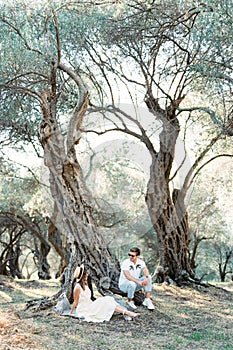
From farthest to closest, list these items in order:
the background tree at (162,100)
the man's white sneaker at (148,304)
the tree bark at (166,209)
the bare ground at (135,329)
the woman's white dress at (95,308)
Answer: the tree bark at (166,209) < the background tree at (162,100) < the man's white sneaker at (148,304) < the woman's white dress at (95,308) < the bare ground at (135,329)

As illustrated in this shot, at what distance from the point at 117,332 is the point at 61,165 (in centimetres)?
377

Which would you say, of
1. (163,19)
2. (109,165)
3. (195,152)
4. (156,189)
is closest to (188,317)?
(156,189)

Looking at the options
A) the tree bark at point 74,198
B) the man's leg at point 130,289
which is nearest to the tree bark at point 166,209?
the tree bark at point 74,198

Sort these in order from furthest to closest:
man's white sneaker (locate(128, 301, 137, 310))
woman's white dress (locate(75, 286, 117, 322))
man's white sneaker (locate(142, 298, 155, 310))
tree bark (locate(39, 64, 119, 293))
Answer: tree bark (locate(39, 64, 119, 293)) → man's white sneaker (locate(142, 298, 155, 310)) → man's white sneaker (locate(128, 301, 137, 310)) → woman's white dress (locate(75, 286, 117, 322))

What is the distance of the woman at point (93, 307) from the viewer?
307 inches

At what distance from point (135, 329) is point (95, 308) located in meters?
0.83

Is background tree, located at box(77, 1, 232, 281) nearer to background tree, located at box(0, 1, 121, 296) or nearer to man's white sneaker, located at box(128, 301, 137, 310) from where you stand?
background tree, located at box(0, 1, 121, 296)

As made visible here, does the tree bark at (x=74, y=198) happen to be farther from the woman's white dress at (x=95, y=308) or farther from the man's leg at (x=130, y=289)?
the woman's white dress at (x=95, y=308)

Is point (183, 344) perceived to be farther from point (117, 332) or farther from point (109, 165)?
point (109, 165)

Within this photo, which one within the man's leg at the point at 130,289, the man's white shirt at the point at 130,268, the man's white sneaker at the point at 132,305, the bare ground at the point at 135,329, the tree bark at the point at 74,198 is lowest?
the bare ground at the point at 135,329

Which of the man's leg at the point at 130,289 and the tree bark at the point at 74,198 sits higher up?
the tree bark at the point at 74,198

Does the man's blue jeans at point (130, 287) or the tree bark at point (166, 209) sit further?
the tree bark at point (166, 209)

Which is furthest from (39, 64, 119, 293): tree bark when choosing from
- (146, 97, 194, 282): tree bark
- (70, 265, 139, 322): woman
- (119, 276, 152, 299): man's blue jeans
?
(146, 97, 194, 282): tree bark

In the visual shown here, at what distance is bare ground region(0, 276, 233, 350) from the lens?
584 centimetres
